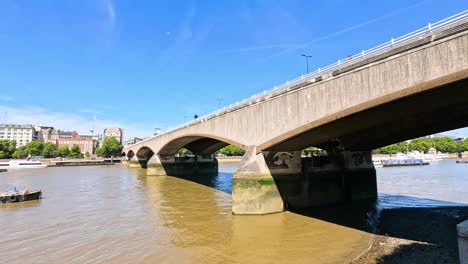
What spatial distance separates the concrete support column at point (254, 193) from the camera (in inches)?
797

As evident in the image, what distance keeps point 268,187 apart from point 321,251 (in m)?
7.98

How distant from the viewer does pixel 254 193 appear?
20.5 m

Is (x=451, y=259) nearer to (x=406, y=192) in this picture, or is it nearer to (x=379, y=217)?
(x=379, y=217)

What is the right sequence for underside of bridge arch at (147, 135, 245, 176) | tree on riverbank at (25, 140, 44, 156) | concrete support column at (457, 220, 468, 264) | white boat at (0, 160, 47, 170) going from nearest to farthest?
concrete support column at (457, 220, 468, 264)
underside of bridge arch at (147, 135, 245, 176)
white boat at (0, 160, 47, 170)
tree on riverbank at (25, 140, 44, 156)

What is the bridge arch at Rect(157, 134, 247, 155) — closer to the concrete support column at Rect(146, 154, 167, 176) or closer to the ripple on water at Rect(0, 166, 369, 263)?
the concrete support column at Rect(146, 154, 167, 176)

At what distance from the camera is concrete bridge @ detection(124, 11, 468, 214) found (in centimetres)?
1312

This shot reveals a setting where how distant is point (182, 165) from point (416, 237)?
46.4 meters

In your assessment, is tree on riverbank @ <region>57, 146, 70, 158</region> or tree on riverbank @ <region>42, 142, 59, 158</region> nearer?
tree on riverbank @ <region>42, 142, 59, 158</region>

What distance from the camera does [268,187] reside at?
2077cm

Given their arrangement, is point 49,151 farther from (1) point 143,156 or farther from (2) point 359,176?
(2) point 359,176

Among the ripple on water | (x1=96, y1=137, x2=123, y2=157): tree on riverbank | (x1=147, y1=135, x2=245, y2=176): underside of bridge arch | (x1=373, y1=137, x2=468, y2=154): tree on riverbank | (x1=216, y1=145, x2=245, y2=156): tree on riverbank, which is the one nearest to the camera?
the ripple on water

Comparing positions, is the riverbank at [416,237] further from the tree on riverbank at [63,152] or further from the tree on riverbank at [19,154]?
the tree on riverbank at [63,152]

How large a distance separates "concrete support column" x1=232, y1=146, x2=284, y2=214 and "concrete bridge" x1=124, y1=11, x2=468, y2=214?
0.06m

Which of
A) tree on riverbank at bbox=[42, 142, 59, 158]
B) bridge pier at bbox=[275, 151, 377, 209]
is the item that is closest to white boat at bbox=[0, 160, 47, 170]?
tree on riverbank at bbox=[42, 142, 59, 158]
